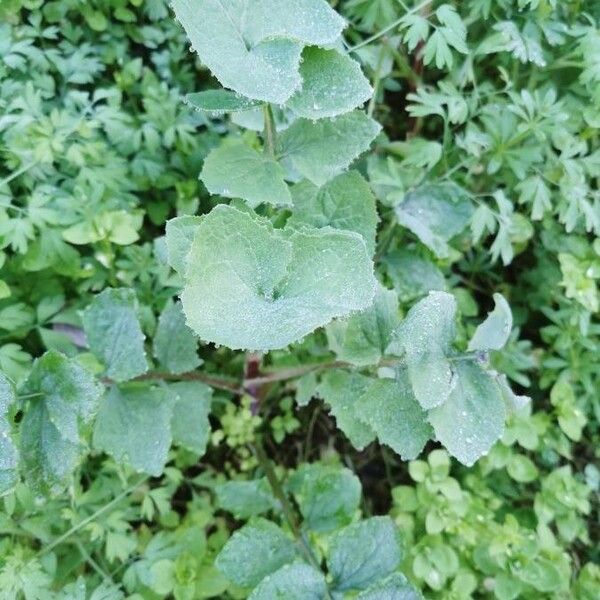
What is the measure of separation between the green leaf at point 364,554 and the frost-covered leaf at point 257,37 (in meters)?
0.75

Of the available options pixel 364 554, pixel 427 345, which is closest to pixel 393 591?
pixel 364 554

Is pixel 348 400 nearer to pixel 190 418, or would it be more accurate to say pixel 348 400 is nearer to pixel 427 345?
pixel 427 345

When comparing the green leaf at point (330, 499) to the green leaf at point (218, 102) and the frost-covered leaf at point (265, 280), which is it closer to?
the frost-covered leaf at point (265, 280)

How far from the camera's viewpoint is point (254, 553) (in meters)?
1.22

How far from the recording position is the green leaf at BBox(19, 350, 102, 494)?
105 cm

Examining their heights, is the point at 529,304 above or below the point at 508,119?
below

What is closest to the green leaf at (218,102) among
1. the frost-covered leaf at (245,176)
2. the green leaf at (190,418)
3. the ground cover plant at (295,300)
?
the ground cover plant at (295,300)

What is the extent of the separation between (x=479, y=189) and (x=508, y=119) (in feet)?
0.84

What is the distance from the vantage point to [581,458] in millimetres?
1762

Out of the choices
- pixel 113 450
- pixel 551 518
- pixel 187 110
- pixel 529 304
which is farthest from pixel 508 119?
pixel 113 450

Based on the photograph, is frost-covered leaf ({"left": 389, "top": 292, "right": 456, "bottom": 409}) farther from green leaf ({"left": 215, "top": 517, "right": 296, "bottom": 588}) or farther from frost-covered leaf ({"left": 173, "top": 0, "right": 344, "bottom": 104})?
green leaf ({"left": 215, "top": 517, "right": 296, "bottom": 588})

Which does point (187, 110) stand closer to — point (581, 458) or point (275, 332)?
point (275, 332)

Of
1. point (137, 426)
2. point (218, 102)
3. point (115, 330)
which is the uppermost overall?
point (218, 102)

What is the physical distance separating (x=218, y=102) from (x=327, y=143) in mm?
215
